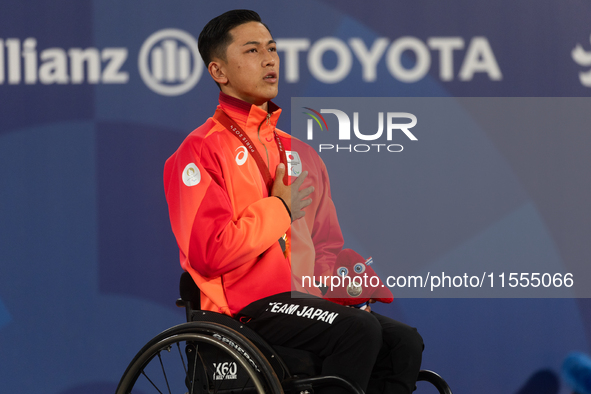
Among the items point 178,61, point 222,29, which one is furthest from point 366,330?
point 178,61

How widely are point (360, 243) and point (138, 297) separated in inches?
42.8

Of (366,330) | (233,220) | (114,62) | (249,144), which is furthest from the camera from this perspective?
(114,62)

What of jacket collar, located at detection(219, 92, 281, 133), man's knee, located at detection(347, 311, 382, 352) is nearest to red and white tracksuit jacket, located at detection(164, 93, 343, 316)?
jacket collar, located at detection(219, 92, 281, 133)

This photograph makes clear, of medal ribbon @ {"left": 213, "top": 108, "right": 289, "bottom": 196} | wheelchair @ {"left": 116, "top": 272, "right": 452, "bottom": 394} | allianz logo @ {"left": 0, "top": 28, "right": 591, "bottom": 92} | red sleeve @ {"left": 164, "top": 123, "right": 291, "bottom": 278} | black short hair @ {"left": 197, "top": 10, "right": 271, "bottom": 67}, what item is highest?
allianz logo @ {"left": 0, "top": 28, "right": 591, "bottom": 92}

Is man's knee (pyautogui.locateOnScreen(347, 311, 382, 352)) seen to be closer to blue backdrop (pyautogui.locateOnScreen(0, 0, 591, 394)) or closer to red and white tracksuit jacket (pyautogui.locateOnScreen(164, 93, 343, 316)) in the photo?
red and white tracksuit jacket (pyautogui.locateOnScreen(164, 93, 343, 316))

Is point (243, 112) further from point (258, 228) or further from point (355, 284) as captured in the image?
point (355, 284)


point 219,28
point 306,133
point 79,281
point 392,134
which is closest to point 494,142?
point 392,134

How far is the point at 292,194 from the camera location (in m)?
1.91

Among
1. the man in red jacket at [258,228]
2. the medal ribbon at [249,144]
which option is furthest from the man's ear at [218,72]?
the medal ribbon at [249,144]

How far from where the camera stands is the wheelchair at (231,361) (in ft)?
5.47

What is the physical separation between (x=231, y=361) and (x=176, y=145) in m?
1.42

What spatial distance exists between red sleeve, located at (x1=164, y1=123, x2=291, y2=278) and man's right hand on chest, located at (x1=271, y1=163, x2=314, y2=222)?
36 millimetres

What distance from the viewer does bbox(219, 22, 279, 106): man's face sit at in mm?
2037

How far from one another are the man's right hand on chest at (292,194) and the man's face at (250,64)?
11.3 inches
